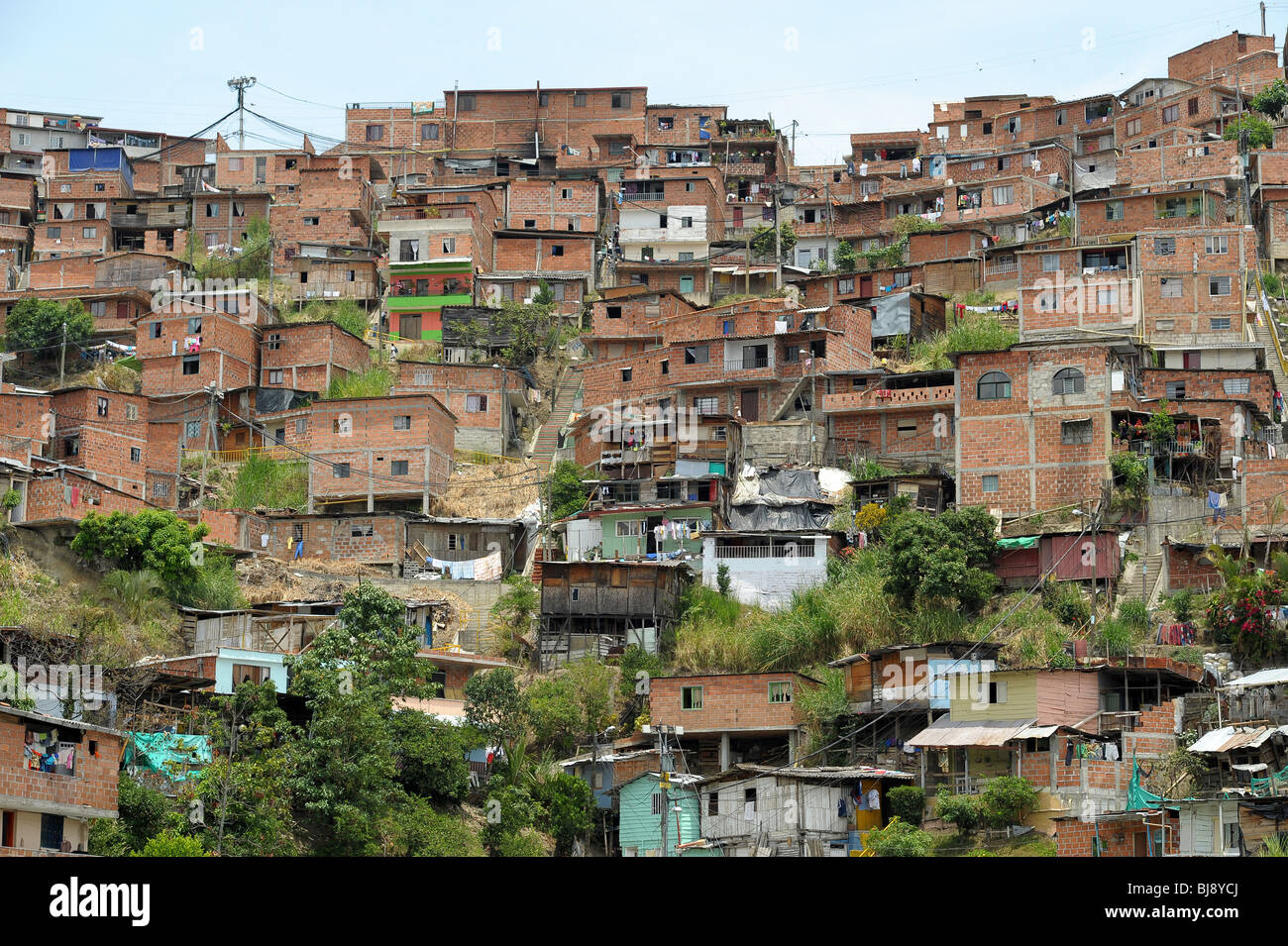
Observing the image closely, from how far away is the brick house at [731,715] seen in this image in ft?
118

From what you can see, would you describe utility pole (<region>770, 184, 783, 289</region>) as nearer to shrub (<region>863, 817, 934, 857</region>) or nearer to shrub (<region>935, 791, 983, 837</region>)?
shrub (<region>935, 791, 983, 837</region>)

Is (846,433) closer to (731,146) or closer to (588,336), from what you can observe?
(588,336)

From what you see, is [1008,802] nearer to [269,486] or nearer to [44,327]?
[269,486]

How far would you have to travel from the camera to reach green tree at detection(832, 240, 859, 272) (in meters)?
61.6

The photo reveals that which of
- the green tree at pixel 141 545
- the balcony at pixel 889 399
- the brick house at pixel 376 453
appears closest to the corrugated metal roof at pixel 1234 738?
the balcony at pixel 889 399

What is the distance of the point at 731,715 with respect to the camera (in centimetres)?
3603

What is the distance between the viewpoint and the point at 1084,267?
48688mm

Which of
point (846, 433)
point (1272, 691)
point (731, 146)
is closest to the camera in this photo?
point (1272, 691)

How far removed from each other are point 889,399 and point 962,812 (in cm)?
1736

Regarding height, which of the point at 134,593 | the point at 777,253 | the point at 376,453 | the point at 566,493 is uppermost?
the point at 777,253

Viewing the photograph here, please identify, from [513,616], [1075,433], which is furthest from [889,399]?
[513,616]

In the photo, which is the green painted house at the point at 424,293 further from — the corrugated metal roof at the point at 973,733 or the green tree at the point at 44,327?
the corrugated metal roof at the point at 973,733
